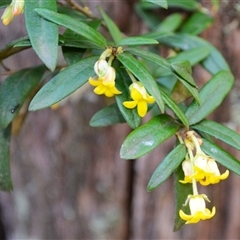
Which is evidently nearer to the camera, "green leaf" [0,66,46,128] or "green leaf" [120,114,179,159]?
"green leaf" [120,114,179,159]

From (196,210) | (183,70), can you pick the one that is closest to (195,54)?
(183,70)

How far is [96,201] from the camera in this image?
134 cm

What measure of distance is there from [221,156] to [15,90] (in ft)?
1.26

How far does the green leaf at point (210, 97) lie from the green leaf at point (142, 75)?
0.12m

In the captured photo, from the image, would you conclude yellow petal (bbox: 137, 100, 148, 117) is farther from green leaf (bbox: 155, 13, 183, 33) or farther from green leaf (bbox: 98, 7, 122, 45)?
green leaf (bbox: 155, 13, 183, 33)

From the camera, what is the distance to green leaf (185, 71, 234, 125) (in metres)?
0.70

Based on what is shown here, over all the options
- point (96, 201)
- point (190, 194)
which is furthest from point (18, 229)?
point (190, 194)

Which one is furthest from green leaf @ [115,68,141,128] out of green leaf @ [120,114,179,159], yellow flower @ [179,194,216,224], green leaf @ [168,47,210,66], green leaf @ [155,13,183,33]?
green leaf @ [155,13,183,33]

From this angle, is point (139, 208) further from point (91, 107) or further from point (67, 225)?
point (91, 107)

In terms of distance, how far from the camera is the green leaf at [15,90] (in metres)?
0.73

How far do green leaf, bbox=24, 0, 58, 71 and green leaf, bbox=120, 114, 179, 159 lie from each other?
0.50 ft

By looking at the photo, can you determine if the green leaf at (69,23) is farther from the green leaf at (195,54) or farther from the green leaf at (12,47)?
the green leaf at (195,54)

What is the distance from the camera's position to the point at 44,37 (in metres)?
0.60

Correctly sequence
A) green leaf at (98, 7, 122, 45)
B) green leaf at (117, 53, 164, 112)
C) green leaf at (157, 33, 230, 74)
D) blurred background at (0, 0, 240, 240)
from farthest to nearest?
1. blurred background at (0, 0, 240, 240)
2. green leaf at (157, 33, 230, 74)
3. green leaf at (98, 7, 122, 45)
4. green leaf at (117, 53, 164, 112)
